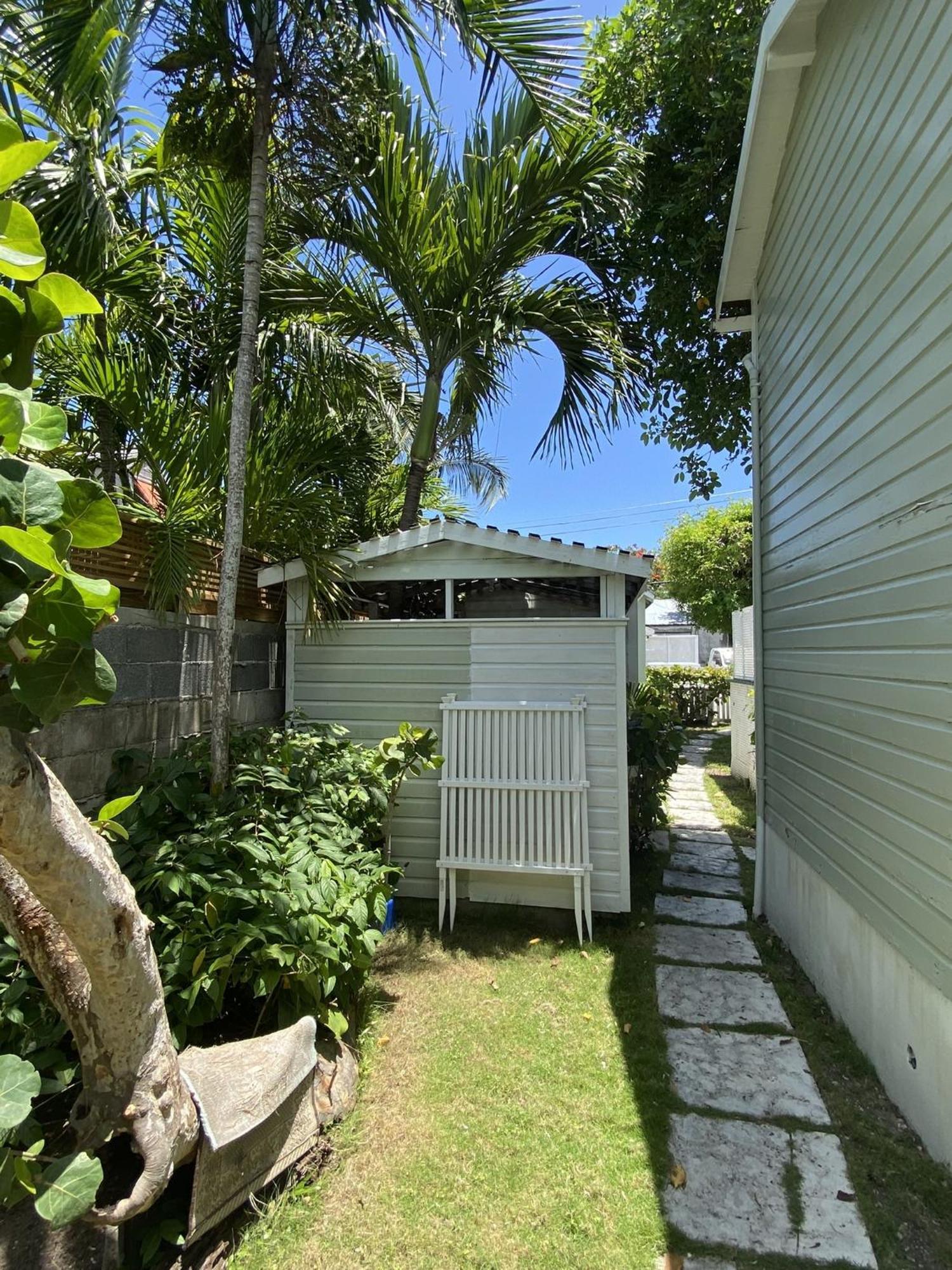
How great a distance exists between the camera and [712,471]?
679cm

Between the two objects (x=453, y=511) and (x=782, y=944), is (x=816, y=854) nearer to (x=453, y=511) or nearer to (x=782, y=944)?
(x=782, y=944)

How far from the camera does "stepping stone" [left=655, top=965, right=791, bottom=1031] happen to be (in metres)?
2.98

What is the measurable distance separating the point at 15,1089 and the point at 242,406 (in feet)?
8.97

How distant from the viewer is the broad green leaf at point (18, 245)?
763 mm

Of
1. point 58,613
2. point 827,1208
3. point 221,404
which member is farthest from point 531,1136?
point 221,404

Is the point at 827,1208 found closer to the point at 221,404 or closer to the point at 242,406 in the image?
the point at 242,406

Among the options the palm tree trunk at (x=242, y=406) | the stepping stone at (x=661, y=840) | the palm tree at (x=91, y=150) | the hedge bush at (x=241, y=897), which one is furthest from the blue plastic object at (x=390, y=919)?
the palm tree at (x=91, y=150)

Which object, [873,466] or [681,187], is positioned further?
[681,187]

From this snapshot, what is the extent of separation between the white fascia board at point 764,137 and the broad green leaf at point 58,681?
422 cm

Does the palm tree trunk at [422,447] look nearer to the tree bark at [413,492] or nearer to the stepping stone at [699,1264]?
the tree bark at [413,492]

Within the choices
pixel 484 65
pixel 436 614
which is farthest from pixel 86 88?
pixel 436 614

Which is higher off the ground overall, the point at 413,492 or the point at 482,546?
the point at 413,492

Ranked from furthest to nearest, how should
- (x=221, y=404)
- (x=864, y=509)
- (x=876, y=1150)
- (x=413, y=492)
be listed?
(x=413, y=492), (x=221, y=404), (x=864, y=509), (x=876, y=1150)

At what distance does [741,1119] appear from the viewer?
7.59 feet
